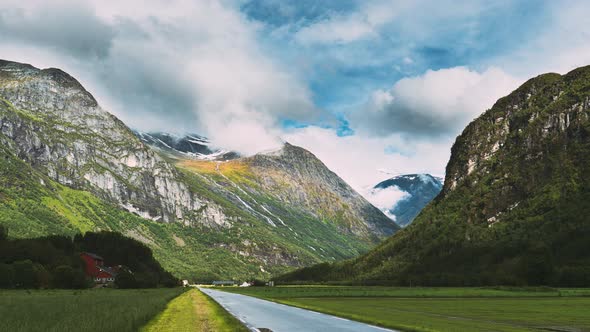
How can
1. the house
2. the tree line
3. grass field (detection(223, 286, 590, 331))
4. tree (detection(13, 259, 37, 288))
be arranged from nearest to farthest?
grass field (detection(223, 286, 590, 331)), tree (detection(13, 259, 37, 288)), the tree line, the house

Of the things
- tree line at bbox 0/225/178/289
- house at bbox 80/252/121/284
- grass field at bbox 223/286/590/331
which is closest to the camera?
grass field at bbox 223/286/590/331

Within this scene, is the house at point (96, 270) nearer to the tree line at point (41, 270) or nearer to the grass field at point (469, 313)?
the tree line at point (41, 270)

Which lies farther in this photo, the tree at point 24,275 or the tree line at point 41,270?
the tree line at point 41,270

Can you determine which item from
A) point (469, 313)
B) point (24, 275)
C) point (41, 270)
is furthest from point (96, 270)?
point (469, 313)

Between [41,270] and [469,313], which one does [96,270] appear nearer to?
[41,270]

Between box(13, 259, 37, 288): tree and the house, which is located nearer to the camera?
box(13, 259, 37, 288): tree

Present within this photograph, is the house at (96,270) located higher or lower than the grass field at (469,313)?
higher

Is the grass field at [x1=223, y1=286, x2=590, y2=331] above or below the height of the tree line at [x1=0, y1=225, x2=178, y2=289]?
below

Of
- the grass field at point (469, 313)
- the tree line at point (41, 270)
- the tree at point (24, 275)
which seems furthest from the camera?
the tree line at point (41, 270)

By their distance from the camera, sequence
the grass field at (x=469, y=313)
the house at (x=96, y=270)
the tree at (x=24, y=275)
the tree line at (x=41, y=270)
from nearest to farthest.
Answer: the grass field at (x=469, y=313), the tree at (x=24, y=275), the tree line at (x=41, y=270), the house at (x=96, y=270)


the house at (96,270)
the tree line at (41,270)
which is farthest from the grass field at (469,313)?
the house at (96,270)

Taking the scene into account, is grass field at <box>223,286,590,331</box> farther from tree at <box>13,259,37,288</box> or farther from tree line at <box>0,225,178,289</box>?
tree line at <box>0,225,178,289</box>

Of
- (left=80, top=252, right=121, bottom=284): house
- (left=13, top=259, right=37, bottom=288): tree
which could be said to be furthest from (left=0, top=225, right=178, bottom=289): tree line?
(left=80, top=252, right=121, bottom=284): house

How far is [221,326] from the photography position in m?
34.8
